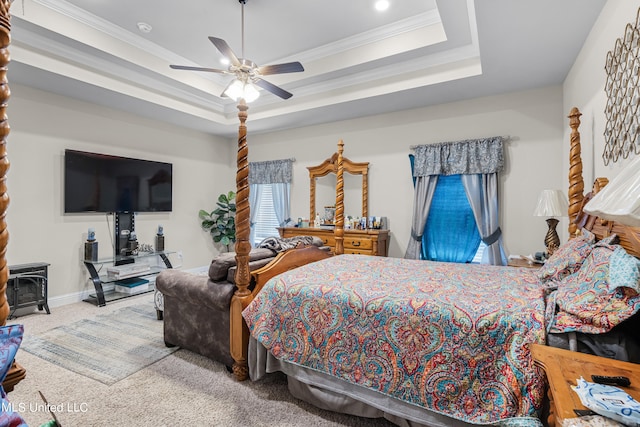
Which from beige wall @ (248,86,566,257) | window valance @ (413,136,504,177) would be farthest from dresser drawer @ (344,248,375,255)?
window valance @ (413,136,504,177)

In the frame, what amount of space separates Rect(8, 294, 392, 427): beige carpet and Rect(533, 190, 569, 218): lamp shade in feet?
7.84

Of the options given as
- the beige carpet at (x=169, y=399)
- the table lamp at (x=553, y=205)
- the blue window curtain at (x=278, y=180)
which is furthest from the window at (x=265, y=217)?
the table lamp at (x=553, y=205)

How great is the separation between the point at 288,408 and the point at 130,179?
4.20 m

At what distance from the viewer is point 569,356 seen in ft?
3.79

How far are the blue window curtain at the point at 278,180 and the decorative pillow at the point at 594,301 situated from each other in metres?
4.52

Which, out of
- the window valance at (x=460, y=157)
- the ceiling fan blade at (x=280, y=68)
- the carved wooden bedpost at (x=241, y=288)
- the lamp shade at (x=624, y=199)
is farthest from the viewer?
the window valance at (x=460, y=157)

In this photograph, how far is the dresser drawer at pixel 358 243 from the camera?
173 inches

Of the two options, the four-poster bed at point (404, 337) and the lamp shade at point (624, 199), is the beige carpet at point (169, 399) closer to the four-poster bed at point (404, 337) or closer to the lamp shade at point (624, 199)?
the four-poster bed at point (404, 337)

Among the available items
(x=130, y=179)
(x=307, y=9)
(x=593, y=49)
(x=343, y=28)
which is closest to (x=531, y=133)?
(x=593, y=49)

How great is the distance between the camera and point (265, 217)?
615 centimetres

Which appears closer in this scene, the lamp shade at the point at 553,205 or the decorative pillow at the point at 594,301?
the decorative pillow at the point at 594,301

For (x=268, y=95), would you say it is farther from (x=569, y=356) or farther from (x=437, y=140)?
(x=569, y=356)

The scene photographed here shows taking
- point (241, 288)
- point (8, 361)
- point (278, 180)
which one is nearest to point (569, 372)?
point (8, 361)

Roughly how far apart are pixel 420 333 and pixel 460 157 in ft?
10.4
